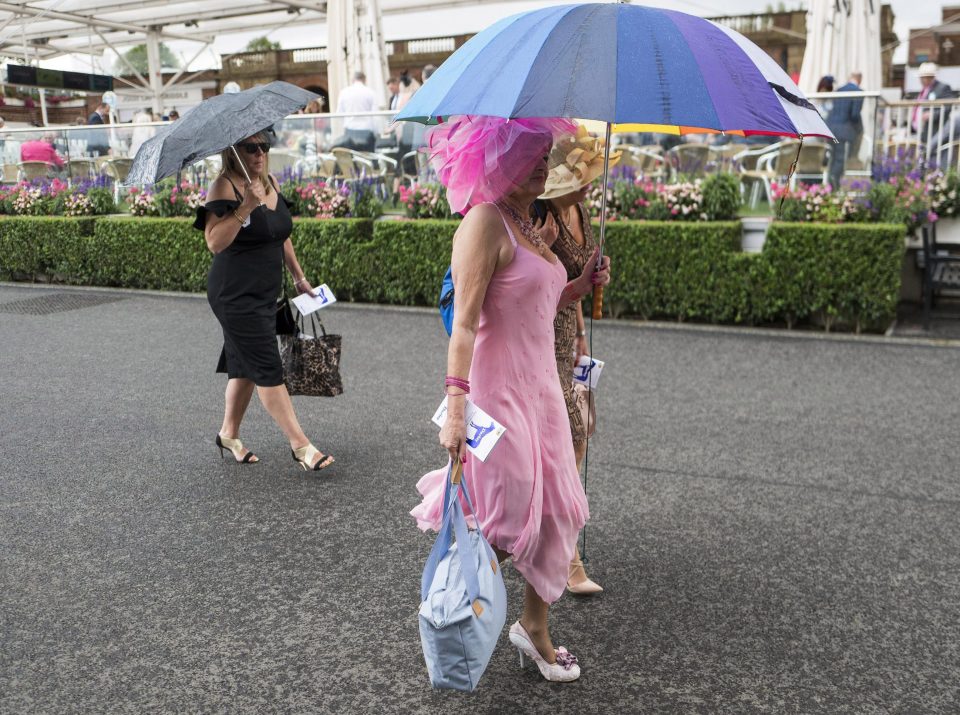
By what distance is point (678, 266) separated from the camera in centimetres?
884

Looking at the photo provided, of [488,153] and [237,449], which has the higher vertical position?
[488,153]

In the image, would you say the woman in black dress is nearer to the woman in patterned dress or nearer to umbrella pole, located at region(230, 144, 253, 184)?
umbrella pole, located at region(230, 144, 253, 184)

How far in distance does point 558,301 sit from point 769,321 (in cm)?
628

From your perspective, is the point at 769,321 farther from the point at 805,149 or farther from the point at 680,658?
the point at 680,658

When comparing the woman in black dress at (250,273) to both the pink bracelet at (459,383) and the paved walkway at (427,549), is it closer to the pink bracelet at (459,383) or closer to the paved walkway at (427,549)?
the paved walkway at (427,549)

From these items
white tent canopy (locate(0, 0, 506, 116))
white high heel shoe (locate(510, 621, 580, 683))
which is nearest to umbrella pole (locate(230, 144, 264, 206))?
white high heel shoe (locate(510, 621, 580, 683))

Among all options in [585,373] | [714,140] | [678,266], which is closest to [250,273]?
[585,373]

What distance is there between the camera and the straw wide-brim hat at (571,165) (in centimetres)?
309

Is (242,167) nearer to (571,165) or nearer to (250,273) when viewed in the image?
(250,273)

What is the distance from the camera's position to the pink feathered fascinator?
268 centimetres

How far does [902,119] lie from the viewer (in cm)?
972

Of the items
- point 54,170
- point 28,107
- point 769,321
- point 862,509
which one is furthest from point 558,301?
point 28,107

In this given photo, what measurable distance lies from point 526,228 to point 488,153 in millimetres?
281

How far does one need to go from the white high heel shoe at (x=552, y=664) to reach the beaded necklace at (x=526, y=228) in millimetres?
1204
